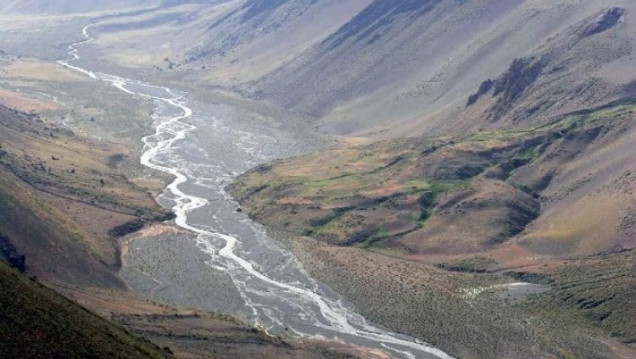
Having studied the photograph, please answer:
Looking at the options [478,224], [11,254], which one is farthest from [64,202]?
[478,224]

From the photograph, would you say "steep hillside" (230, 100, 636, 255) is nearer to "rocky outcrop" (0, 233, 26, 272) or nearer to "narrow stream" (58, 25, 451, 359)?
"narrow stream" (58, 25, 451, 359)

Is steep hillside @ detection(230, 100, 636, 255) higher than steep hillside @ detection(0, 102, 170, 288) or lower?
lower

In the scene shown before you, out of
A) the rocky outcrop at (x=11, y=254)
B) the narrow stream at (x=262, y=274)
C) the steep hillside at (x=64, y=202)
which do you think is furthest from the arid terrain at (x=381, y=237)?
the narrow stream at (x=262, y=274)

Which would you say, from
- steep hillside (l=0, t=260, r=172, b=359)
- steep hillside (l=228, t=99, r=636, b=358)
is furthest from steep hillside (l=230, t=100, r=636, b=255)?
steep hillside (l=0, t=260, r=172, b=359)

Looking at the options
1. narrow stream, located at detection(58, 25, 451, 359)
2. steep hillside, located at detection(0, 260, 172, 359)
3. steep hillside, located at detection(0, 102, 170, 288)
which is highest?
steep hillside, located at detection(0, 260, 172, 359)

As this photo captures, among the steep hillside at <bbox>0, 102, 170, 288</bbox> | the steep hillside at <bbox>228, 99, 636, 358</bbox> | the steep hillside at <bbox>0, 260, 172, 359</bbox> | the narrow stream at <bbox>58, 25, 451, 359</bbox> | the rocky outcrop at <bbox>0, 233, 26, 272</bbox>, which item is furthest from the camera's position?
the steep hillside at <bbox>0, 102, 170, 288</bbox>

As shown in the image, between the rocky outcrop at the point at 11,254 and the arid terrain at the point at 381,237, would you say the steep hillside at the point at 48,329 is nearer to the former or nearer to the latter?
the arid terrain at the point at 381,237

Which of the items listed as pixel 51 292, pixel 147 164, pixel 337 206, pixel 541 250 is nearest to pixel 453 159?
pixel 337 206

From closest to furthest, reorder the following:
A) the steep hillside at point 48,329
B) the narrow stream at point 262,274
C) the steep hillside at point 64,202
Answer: the steep hillside at point 48,329, the narrow stream at point 262,274, the steep hillside at point 64,202

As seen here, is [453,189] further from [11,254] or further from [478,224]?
[11,254]
